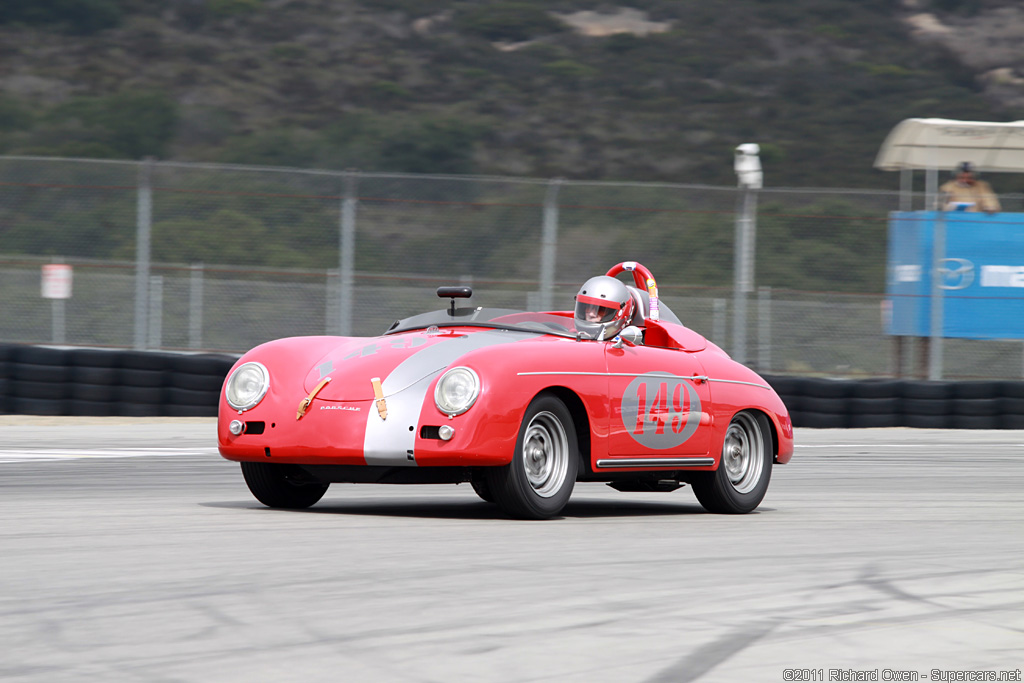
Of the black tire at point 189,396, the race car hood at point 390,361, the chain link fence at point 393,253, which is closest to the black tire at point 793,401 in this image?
the chain link fence at point 393,253

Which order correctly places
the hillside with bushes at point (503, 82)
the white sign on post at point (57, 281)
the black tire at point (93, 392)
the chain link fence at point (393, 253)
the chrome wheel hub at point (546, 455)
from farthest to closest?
the hillside with bushes at point (503, 82) < the white sign on post at point (57, 281) < the chain link fence at point (393, 253) < the black tire at point (93, 392) < the chrome wheel hub at point (546, 455)

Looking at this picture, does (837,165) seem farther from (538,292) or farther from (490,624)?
(490,624)

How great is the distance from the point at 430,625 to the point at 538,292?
10578 millimetres

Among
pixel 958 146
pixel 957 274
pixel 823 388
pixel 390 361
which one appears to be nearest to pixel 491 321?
pixel 390 361

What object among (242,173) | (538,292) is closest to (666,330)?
(538,292)

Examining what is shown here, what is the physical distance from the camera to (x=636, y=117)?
144ft

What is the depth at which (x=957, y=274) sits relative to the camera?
15547mm

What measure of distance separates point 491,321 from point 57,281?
9.54 metres

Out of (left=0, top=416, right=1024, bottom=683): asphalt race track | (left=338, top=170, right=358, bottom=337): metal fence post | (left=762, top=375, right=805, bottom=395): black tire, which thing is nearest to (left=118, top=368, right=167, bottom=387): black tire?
(left=338, top=170, right=358, bottom=337): metal fence post

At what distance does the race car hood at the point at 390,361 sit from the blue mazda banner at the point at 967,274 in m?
9.60

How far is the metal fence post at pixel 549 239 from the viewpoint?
14.3m

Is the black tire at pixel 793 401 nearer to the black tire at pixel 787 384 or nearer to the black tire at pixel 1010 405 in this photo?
the black tire at pixel 787 384

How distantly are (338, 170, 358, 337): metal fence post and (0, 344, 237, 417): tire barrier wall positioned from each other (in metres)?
1.74

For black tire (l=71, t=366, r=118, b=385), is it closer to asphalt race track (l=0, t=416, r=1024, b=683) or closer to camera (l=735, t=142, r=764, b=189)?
asphalt race track (l=0, t=416, r=1024, b=683)
